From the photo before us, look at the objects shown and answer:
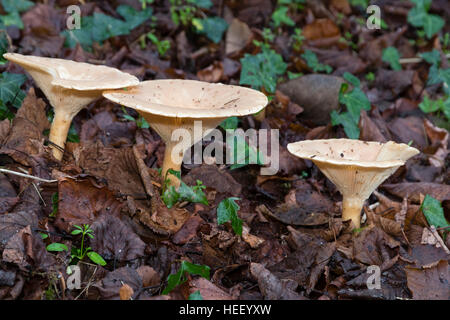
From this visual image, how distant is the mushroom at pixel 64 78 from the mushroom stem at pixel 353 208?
5.75ft

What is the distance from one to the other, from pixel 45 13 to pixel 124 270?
3956 mm

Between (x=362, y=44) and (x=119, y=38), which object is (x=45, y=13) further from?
(x=362, y=44)

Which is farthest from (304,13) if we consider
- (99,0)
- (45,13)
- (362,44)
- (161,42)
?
(45,13)

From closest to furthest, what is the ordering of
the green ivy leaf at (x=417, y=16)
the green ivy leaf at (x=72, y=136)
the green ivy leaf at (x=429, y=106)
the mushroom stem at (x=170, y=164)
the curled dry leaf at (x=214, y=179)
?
1. the mushroom stem at (x=170, y=164)
2. the curled dry leaf at (x=214, y=179)
3. the green ivy leaf at (x=72, y=136)
4. the green ivy leaf at (x=429, y=106)
5. the green ivy leaf at (x=417, y=16)

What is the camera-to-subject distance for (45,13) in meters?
5.23

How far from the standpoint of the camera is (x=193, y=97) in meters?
3.26

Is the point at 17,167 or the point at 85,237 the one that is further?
the point at 17,167

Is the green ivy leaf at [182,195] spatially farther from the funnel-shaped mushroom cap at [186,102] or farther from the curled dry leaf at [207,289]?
the curled dry leaf at [207,289]

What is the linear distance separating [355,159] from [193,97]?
126 cm

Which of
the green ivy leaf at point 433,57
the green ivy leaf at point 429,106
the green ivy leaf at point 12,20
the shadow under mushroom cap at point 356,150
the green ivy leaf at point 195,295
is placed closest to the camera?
the green ivy leaf at point 195,295

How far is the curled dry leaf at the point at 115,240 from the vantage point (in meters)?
2.60

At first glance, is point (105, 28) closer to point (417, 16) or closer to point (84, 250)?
point (84, 250)

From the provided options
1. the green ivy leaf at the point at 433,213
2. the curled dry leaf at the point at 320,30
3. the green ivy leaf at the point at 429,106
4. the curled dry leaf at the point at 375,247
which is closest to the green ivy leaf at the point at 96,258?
the curled dry leaf at the point at 375,247

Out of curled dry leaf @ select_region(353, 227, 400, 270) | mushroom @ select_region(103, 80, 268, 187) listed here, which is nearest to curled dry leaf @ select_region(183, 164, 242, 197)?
mushroom @ select_region(103, 80, 268, 187)
